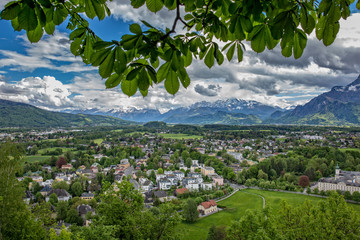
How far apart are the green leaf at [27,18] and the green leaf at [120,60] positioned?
1.34 feet

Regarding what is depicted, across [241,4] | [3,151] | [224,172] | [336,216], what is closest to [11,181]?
[3,151]

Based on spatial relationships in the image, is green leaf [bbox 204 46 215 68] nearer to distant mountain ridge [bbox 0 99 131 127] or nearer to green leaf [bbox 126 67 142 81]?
green leaf [bbox 126 67 142 81]

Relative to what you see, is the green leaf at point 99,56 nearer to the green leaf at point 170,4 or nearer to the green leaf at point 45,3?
the green leaf at point 45,3

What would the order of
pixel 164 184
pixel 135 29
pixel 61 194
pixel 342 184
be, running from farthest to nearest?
1. pixel 164 184
2. pixel 342 184
3. pixel 61 194
4. pixel 135 29

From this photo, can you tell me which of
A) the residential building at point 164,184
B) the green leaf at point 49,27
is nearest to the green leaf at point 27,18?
the green leaf at point 49,27

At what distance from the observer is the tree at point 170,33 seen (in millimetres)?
896

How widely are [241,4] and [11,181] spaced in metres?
13.0

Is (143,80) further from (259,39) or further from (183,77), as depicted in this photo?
(259,39)

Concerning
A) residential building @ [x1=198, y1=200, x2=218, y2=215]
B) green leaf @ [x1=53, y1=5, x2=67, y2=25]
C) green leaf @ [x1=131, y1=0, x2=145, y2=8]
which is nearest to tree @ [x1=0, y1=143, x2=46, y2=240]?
green leaf @ [x1=53, y1=5, x2=67, y2=25]

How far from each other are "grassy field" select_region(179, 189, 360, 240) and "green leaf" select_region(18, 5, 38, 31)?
20.5 metres

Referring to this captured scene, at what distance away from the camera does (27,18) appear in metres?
0.92

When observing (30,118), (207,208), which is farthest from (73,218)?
(30,118)

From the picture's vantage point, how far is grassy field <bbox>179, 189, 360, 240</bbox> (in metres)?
21.7

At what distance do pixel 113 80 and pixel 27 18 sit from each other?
452mm
